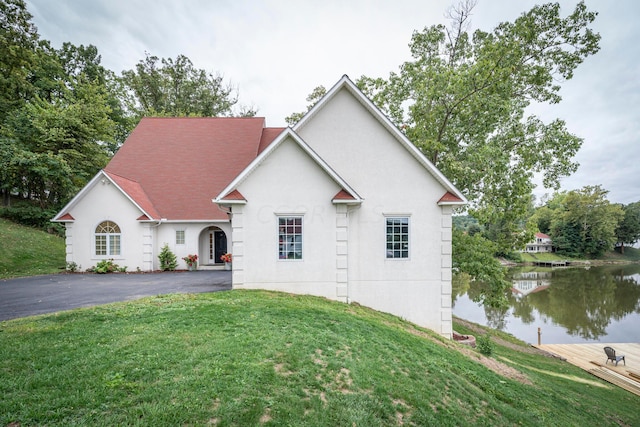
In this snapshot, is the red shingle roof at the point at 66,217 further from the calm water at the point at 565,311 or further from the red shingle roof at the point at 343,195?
the calm water at the point at 565,311

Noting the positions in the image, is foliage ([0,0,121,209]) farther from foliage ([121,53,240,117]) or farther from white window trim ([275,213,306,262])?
white window trim ([275,213,306,262])

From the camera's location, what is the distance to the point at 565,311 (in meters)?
26.2

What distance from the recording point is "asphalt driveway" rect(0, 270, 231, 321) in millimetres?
7941

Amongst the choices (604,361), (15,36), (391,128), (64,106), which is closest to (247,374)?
(391,128)

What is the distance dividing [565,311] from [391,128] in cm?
2900

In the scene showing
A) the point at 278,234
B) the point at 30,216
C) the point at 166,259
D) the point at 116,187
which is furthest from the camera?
the point at 30,216

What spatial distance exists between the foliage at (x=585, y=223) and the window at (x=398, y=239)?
68749 mm

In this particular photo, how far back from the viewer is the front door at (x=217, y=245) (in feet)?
54.5

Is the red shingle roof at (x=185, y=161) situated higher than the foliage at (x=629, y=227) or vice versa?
the red shingle roof at (x=185, y=161)

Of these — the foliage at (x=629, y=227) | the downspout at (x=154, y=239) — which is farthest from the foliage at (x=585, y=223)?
the downspout at (x=154, y=239)

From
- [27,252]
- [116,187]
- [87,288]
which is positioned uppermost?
[116,187]

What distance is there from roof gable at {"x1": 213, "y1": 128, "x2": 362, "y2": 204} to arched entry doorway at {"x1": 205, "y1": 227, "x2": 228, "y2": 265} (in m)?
8.10

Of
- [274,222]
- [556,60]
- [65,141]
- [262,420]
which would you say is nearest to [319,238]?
[274,222]

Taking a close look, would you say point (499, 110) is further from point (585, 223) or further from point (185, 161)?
point (585, 223)
